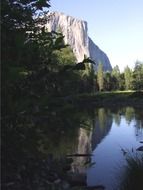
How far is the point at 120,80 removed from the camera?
507ft

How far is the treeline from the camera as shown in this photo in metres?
142

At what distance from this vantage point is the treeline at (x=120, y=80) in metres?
142

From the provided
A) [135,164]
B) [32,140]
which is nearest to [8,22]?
[32,140]

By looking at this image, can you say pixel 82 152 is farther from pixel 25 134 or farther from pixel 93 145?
pixel 25 134

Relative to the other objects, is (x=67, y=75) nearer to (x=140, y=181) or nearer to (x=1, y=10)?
(x=1, y=10)

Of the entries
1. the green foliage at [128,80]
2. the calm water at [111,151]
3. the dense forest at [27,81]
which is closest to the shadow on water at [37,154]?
the dense forest at [27,81]

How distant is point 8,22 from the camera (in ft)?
31.6

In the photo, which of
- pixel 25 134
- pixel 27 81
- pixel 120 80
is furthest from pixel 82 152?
pixel 120 80

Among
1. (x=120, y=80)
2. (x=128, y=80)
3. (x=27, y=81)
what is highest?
(x=120, y=80)

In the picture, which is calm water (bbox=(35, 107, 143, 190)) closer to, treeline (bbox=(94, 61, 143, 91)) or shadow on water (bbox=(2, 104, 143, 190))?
shadow on water (bbox=(2, 104, 143, 190))

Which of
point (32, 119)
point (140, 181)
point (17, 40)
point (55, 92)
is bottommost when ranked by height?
point (140, 181)

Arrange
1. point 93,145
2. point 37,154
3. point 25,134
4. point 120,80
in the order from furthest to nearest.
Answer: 1. point 120,80
2. point 93,145
3. point 37,154
4. point 25,134

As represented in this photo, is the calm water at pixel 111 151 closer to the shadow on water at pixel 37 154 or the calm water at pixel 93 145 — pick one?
the calm water at pixel 93 145

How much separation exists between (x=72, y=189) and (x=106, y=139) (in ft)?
68.8
